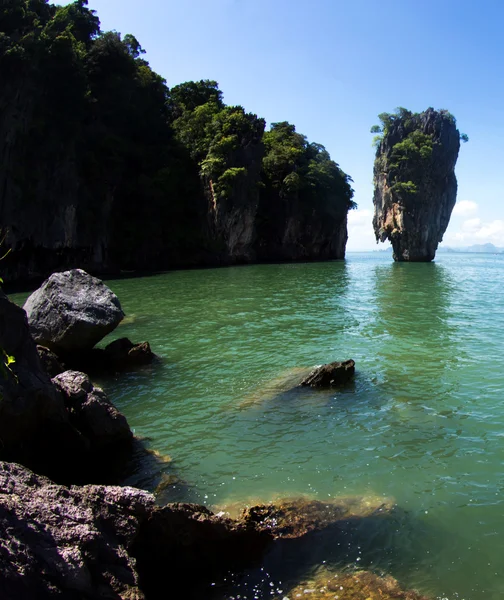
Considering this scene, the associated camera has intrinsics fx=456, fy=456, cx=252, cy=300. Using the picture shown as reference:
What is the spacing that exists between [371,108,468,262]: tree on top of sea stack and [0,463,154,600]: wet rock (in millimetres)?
61506

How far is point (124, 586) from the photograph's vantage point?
3270 mm

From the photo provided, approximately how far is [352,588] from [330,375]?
224 inches

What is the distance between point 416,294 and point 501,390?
1679 cm

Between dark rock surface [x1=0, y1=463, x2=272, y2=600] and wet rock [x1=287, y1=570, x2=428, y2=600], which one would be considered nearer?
dark rock surface [x1=0, y1=463, x2=272, y2=600]

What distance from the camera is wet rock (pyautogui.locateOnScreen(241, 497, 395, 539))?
4.77 m

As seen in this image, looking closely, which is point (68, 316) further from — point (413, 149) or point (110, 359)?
point (413, 149)

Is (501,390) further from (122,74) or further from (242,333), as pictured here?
(122,74)

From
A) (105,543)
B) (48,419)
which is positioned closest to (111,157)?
(48,419)

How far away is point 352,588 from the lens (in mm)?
4008

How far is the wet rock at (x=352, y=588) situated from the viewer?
3904 millimetres

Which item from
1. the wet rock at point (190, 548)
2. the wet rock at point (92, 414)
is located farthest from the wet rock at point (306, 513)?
the wet rock at point (92, 414)

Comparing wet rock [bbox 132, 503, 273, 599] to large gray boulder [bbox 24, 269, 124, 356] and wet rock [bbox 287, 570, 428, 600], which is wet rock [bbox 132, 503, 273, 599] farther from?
large gray boulder [bbox 24, 269, 124, 356]

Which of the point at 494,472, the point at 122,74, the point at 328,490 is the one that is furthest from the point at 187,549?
the point at 122,74

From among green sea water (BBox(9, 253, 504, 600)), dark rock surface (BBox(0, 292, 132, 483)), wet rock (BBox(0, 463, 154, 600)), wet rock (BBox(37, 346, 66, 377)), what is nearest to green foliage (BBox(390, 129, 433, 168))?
green sea water (BBox(9, 253, 504, 600))
